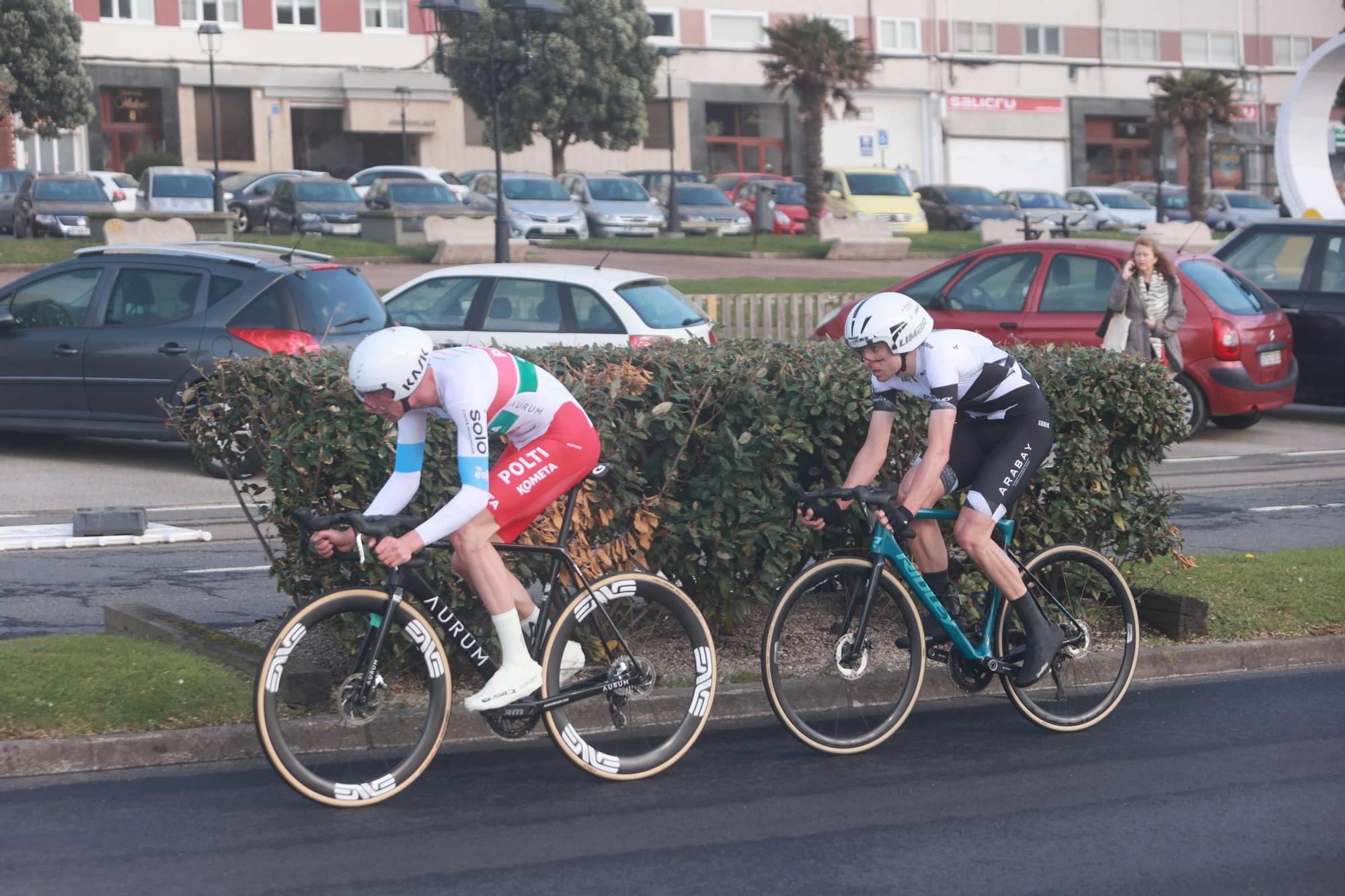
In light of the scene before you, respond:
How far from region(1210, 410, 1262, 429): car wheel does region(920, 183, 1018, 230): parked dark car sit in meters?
27.4

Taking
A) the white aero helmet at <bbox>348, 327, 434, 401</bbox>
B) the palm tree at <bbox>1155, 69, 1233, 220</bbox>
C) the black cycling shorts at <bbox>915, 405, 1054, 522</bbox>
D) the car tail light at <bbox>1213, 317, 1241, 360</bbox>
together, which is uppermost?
the palm tree at <bbox>1155, 69, 1233, 220</bbox>

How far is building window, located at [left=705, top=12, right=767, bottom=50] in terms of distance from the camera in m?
62.2

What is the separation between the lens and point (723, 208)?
40938 millimetres

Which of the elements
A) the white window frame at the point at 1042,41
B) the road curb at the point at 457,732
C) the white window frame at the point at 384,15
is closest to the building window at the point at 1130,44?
the white window frame at the point at 1042,41

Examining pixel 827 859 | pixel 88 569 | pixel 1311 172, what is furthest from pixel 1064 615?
pixel 1311 172

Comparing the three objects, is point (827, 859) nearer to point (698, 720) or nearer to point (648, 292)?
point (698, 720)

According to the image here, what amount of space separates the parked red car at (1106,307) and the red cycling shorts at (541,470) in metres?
9.45

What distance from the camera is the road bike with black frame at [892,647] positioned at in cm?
610

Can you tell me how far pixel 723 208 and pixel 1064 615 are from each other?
114 ft

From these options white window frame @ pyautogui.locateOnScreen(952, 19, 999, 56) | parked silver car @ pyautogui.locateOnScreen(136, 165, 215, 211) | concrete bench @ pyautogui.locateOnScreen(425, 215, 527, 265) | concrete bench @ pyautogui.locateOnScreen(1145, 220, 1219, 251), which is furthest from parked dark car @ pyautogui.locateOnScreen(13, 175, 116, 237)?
white window frame @ pyautogui.locateOnScreen(952, 19, 999, 56)

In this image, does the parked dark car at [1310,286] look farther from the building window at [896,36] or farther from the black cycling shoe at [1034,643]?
the building window at [896,36]

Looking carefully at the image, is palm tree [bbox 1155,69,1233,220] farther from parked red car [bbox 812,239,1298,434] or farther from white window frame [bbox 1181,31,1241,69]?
parked red car [bbox 812,239,1298,434]

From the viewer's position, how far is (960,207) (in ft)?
145

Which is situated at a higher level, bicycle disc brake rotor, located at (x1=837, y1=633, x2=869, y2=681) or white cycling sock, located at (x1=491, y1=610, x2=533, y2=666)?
white cycling sock, located at (x1=491, y1=610, x2=533, y2=666)
